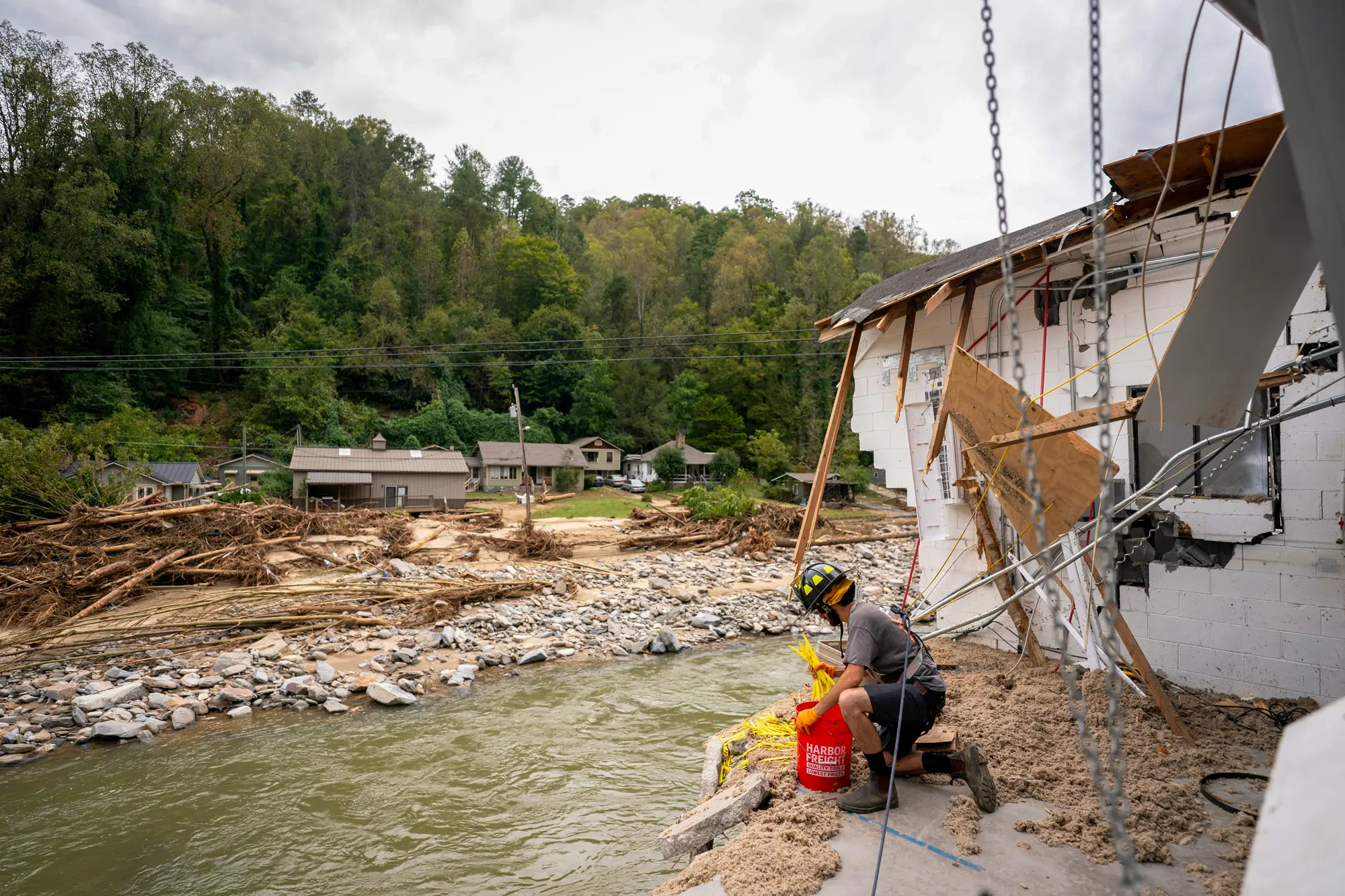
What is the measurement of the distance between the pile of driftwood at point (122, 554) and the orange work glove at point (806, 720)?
13362 millimetres

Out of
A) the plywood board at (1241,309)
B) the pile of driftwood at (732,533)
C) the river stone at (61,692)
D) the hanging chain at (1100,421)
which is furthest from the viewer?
the pile of driftwood at (732,533)

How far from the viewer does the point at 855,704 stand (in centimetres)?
422

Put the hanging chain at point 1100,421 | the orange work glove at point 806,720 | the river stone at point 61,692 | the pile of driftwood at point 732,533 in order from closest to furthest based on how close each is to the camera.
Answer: the hanging chain at point 1100,421 → the orange work glove at point 806,720 → the river stone at point 61,692 → the pile of driftwood at point 732,533

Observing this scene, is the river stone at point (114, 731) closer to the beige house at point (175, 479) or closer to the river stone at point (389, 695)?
the river stone at point (389, 695)

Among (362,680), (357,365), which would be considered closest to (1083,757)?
(362,680)

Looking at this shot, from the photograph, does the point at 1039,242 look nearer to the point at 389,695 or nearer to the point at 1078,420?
the point at 1078,420

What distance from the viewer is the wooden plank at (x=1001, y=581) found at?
6.95 m

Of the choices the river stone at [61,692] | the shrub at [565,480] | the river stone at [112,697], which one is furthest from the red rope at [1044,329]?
the shrub at [565,480]

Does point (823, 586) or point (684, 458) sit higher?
point (823, 586)

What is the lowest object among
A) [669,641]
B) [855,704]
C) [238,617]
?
[669,641]

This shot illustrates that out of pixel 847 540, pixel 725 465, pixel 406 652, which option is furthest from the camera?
pixel 725 465

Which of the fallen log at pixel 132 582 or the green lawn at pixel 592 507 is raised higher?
the fallen log at pixel 132 582

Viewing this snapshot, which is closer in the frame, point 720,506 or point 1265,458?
point 1265,458

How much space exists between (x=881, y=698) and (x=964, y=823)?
0.76 metres
